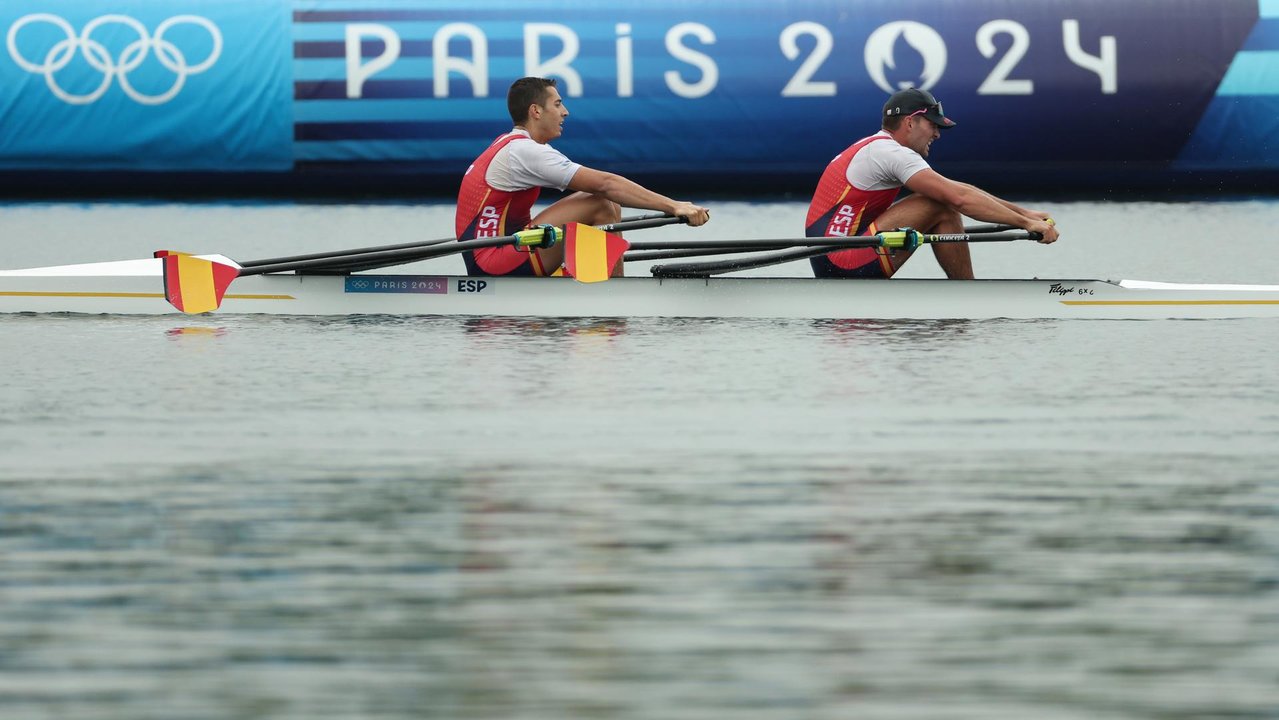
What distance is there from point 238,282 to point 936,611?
6.84 meters

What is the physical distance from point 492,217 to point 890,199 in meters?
1.89

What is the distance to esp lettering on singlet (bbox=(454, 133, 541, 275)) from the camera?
10.2 meters

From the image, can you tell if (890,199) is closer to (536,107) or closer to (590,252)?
(590,252)

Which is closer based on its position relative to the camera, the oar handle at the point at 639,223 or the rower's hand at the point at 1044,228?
the rower's hand at the point at 1044,228

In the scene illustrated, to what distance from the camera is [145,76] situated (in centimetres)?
2189

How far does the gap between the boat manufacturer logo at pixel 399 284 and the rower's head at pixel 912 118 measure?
2.20 m

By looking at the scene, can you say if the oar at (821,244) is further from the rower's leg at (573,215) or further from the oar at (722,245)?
the rower's leg at (573,215)

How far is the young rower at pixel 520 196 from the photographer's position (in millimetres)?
10133

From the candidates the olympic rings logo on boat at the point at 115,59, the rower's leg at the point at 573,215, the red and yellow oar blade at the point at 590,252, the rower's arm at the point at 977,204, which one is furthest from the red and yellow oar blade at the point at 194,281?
the olympic rings logo on boat at the point at 115,59

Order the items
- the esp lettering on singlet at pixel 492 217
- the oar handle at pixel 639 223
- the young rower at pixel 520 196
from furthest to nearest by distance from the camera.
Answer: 1. the oar handle at pixel 639 223
2. the esp lettering on singlet at pixel 492 217
3. the young rower at pixel 520 196

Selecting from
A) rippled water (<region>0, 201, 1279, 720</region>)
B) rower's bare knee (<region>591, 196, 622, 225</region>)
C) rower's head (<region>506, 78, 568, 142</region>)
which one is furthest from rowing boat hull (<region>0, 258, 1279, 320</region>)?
rippled water (<region>0, 201, 1279, 720</region>)

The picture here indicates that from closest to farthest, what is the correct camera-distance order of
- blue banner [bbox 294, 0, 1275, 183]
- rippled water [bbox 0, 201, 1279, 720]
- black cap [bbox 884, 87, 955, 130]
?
rippled water [bbox 0, 201, 1279, 720] → black cap [bbox 884, 87, 955, 130] → blue banner [bbox 294, 0, 1275, 183]

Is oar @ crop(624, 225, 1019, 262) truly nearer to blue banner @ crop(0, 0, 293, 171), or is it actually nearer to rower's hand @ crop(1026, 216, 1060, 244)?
rower's hand @ crop(1026, 216, 1060, 244)

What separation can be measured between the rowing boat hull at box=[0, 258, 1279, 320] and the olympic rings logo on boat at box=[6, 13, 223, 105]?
466 inches
